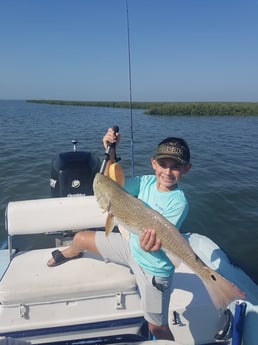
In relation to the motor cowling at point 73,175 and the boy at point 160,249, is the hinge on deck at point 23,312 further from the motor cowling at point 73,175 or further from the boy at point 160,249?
the motor cowling at point 73,175

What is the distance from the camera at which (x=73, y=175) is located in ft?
15.6

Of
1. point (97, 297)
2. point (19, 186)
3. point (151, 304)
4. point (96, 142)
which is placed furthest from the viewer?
point (96, 142)

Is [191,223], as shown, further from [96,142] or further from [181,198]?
[96,142]

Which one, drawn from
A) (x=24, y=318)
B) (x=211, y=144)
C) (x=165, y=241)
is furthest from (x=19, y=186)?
(x=211, y=144)

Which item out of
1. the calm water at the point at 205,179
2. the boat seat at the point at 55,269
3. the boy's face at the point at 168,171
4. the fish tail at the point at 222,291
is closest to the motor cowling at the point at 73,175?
the boat seat at the point at 55,269

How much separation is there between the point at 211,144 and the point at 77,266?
58.0ft

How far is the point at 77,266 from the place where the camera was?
3.27 meters

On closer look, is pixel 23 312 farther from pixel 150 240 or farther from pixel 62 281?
pixel 150 240

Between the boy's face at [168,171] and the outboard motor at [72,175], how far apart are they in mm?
2081

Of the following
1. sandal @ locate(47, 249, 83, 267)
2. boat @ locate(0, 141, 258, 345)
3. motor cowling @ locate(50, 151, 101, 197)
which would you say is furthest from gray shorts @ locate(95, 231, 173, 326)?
motor cowling @ locate(50, 151, 101, 197)

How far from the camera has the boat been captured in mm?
2877

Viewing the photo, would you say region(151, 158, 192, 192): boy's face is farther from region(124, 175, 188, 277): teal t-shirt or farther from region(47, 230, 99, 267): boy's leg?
region(47, 230, 99, 267): boy's leg

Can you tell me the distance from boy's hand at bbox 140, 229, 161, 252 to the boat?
715mm

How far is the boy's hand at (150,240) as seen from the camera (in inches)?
96.4
